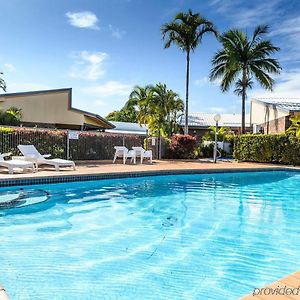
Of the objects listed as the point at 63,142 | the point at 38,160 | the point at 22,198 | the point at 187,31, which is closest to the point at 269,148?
the point at 187,31

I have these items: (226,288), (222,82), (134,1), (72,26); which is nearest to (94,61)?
(72,26)

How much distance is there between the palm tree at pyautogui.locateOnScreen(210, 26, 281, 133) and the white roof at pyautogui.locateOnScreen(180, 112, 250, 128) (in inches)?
354

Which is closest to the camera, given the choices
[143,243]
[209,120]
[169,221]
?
[143,243]

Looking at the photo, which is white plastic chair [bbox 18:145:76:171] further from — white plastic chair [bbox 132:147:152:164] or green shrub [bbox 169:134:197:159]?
green shrub [bbox 169:134:197:159]

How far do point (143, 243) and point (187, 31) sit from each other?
74.8 ft

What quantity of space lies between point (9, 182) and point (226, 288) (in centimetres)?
868

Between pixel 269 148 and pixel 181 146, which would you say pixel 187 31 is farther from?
pixel 269 148

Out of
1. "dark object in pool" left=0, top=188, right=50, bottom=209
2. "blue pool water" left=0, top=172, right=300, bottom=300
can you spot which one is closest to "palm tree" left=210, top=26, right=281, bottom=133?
"blue pool water" left=0, top=172, right=300, bottom=300

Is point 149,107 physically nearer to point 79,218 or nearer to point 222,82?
point 222,82

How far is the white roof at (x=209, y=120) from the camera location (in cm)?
3616

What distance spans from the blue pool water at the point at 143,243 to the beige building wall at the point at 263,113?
64.1ft

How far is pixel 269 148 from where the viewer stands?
70.3ft

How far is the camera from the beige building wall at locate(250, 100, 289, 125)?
2941cm

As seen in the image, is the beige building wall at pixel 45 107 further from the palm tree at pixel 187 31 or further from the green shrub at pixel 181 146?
the palm tree at pixel 187 31
